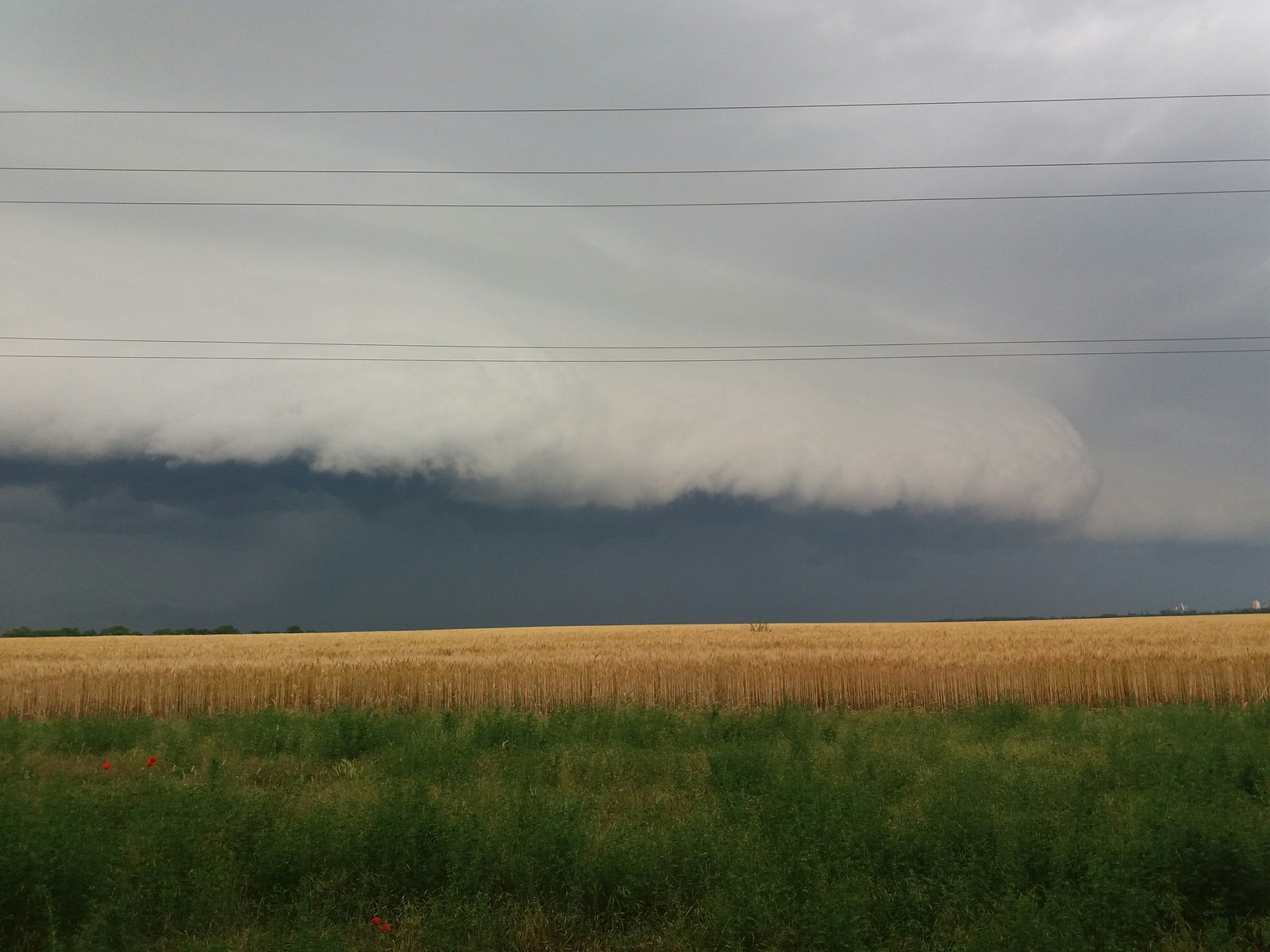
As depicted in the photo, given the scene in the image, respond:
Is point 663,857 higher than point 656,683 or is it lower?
higher

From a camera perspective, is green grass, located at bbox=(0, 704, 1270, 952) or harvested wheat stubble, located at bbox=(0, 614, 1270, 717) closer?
green grass, located at bbox=(0, 704, 1270, 952)

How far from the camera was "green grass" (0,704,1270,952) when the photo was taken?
7383 mm

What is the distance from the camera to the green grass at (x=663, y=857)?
24.2 feet

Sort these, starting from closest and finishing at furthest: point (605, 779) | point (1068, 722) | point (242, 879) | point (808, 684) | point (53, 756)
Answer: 1. point (242, 879)
2. point (605, 779)
3. point (53, 756)
4. point (1068, 722)
5. point (808, 684)

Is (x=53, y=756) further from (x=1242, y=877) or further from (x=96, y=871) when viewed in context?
(x=1242, y=877)

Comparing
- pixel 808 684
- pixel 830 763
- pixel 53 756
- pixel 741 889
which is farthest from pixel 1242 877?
pixel 53 756

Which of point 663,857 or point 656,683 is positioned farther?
point 656,683

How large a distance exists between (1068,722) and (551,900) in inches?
532

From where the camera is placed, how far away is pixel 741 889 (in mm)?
7672

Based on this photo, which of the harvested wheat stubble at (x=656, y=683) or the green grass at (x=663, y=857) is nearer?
the green grass at (x=663, y=857)

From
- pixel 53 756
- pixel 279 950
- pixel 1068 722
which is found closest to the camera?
pixel 279 950

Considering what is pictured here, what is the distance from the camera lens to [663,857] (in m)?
8.47

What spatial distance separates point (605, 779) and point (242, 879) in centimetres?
557

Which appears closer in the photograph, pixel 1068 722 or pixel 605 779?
pixel 605 779
